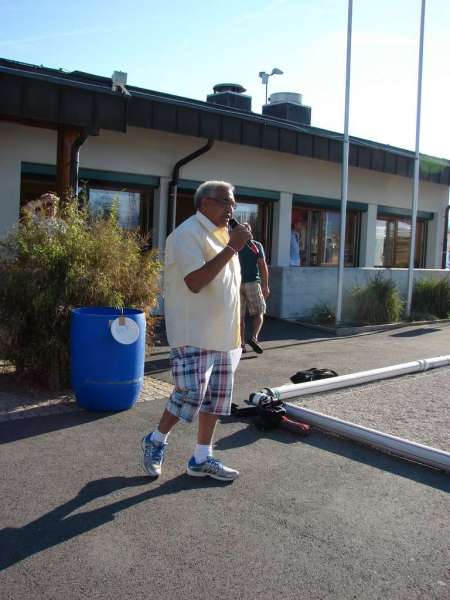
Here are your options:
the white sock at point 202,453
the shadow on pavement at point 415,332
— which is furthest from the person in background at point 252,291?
the white sock at point 202,453

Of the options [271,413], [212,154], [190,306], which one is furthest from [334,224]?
[190,306]

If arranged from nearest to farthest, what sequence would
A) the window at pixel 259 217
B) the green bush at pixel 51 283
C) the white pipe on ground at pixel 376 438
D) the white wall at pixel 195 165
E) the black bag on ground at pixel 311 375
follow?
the white pipe on ground at pixel 376 438 → the green bush at pixel 51 283 → the black bag on ground at pixel 311 375 → the white wall at pixel 195 165 → the window at pixel 259 217

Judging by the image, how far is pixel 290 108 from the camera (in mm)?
16875

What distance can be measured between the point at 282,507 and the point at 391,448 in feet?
4.23

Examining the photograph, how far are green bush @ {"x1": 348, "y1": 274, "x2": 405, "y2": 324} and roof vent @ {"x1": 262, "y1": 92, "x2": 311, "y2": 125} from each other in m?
5.64

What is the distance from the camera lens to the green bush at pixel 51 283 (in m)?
6.09

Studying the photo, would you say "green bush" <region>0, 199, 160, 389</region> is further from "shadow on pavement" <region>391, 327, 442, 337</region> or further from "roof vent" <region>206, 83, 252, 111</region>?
"roof vent" <region>206, 83, 252, 111</region>

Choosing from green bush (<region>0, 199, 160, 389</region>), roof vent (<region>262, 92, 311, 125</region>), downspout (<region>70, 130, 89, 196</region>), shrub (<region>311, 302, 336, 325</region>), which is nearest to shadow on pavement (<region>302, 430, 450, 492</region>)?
green bush (<region>0, 199, 160, 389</region>)


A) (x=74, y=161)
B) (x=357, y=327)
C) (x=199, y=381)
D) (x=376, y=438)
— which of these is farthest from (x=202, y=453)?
(x=357, y=327)

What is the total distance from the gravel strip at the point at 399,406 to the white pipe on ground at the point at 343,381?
0.22 ft

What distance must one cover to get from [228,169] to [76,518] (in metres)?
9.81

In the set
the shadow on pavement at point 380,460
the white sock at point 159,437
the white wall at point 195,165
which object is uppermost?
the white wall at point 195,165

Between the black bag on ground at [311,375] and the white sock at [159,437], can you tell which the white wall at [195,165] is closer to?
the black bag on ground at [311,375]

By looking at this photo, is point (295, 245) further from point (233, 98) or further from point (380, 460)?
point (380, 460)
